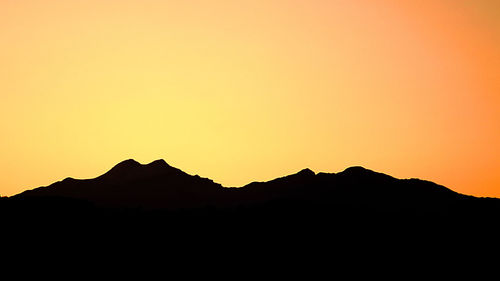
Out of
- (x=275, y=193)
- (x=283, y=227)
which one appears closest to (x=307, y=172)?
(x=275, y=193)

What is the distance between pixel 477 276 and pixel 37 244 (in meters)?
69.7

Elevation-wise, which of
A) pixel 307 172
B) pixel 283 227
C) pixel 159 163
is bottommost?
pixel 283 227

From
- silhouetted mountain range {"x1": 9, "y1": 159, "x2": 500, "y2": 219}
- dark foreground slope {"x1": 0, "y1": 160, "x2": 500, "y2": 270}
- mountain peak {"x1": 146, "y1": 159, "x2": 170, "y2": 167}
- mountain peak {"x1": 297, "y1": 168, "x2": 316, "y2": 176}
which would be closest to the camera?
dark foreground slope {"x1": 0, "y1": 160, "x2": 500, "y2": 270}

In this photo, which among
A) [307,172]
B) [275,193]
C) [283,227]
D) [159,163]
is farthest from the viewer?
[159,163]

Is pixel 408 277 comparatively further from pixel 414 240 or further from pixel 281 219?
pixel 281 219

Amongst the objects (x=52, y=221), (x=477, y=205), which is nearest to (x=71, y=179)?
(x=52, y=221)

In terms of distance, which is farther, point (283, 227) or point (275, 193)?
point (275, 193)

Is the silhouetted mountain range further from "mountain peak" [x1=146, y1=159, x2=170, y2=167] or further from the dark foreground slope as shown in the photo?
the dark foreground slope

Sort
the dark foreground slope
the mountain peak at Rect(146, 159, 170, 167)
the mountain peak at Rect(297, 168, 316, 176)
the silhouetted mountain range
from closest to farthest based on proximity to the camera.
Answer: the dark foreground slope < the silhouetted mountain range < the mountain peak at Rect(297, 168, 316, 176) < the mountain peak at Rect(146, 159, 170, 167)

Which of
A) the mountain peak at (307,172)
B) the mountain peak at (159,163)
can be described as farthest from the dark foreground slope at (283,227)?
the mountain peak at (159,163)

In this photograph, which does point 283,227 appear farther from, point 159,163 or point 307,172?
point 159,163

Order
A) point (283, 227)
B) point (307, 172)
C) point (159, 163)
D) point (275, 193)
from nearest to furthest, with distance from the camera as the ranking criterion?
point (283, 227) → point (275, 193) → point (307, 172) → point (159, 163)

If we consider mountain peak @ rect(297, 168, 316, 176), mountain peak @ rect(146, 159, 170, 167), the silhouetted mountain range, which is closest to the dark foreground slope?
the silhouetted mountain range

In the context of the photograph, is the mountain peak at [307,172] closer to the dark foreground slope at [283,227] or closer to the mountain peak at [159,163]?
the dark foreground slope at [283,227]
